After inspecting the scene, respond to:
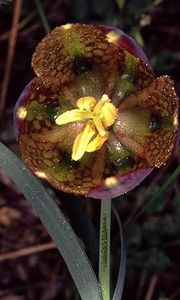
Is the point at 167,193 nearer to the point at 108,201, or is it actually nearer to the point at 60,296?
the point at 60,296

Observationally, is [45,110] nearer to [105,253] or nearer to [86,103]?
[86,103]

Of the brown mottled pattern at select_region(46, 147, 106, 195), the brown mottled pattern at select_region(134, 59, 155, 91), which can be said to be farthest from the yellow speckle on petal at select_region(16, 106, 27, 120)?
the brown mottled pattern at select_region(134, 59, 155, 91)

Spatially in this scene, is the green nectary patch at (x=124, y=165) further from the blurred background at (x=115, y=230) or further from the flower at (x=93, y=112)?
the blurred background at (x=115, y=230)

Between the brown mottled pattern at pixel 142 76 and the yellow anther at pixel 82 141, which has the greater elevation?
the brown mottled pattern at pixel 142 76

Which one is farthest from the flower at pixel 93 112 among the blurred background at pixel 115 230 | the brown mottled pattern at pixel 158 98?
the blurred background at pixel 115 230

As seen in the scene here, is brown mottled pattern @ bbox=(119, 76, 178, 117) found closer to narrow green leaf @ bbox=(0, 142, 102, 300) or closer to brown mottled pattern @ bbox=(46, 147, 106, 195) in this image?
brown mottled pattern @ bbox=(46, 147, 106, 195)

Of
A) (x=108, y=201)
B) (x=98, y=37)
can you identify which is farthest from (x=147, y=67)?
(x=108, y=201)
